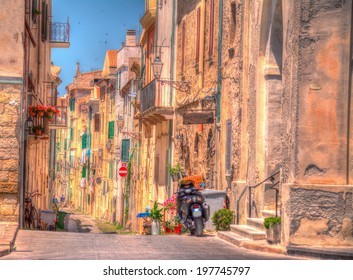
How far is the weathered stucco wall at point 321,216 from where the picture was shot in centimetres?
1467

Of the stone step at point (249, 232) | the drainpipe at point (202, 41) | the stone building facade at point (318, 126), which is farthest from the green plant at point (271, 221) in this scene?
the drainpipe at point (202, 41)

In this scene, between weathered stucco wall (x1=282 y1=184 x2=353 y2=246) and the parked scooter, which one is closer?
weathered stucco wall (x1=282 y1=184 x2=353 y2=246)

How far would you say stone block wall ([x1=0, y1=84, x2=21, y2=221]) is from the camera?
2070 cm

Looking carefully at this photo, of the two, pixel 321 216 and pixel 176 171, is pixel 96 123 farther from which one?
pixel 321 216

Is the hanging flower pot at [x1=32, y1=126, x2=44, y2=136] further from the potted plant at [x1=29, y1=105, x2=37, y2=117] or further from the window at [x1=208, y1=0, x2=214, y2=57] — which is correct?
the window at [x1=208, y1=0, x2=214, y2=57]

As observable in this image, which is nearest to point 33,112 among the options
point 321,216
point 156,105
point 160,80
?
point 160,80

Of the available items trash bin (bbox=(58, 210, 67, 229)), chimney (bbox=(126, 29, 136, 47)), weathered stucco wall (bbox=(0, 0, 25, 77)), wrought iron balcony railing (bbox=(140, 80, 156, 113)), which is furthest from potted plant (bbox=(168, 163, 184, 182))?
chimney (bbox=(126, 29, 136, 47))

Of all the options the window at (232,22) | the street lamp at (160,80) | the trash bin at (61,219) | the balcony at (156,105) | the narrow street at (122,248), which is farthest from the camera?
the trash bin at (61,219)

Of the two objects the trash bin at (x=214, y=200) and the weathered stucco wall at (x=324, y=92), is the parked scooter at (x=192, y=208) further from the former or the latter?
the weathered stucco wall at (x=324, y=92)

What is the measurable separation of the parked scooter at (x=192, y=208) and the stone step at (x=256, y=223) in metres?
0.92

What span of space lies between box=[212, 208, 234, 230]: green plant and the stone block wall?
4415 mm

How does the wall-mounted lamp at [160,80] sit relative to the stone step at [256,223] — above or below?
above

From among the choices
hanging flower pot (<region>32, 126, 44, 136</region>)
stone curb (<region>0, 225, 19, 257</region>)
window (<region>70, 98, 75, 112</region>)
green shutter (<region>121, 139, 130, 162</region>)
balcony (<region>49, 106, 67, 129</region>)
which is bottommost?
stone curb (<region>0, 225, 19, 257</region>)

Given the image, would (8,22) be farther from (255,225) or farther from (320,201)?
(320,201)
